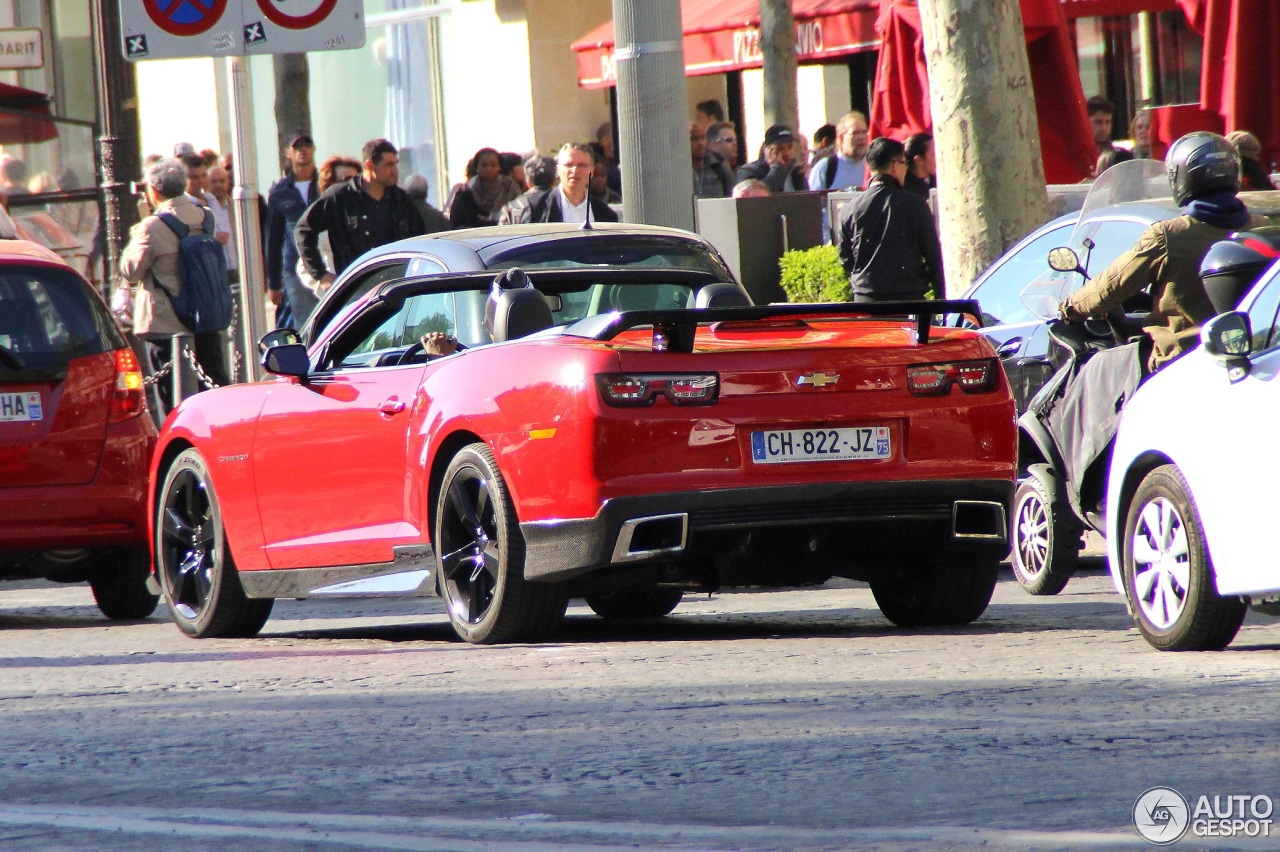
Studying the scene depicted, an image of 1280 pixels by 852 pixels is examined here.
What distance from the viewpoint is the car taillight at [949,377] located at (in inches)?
323

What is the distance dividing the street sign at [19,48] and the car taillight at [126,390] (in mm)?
8956

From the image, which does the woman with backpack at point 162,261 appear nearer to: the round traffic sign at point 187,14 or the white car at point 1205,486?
the round traffic sign at point 187,14

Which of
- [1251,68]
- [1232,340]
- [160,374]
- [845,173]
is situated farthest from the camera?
[845,173]

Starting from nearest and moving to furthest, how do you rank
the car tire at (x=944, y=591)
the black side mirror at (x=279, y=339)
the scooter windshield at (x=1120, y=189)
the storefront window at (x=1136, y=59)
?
the car tire at (x=944, y=591) < the black side mirror at (x=279, y=339) < the scooter windshield at (x=1120, y=189) < the storefront window at (x=1136, y=59)

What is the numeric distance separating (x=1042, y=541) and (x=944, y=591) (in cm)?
178

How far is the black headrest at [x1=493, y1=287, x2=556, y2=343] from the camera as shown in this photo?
8594 mm

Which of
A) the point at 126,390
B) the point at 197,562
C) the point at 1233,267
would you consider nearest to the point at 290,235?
the point at 126,390

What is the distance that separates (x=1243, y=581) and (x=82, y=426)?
587cm

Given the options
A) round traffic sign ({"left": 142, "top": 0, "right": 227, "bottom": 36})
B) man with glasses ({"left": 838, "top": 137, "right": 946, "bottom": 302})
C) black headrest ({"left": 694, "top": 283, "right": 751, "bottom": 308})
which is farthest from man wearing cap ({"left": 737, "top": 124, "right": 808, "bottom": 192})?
black headrest ({"left": 694, "top": 283, "right": 751, "bottom": 308})

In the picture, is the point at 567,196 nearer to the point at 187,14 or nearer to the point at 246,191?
the point at 246,191

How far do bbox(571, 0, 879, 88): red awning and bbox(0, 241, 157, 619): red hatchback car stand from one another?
14.1 m

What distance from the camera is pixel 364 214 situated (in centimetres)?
1603

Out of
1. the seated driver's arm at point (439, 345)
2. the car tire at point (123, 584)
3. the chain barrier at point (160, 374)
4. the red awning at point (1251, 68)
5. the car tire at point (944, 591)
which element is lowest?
the car tire at point (123, 584)

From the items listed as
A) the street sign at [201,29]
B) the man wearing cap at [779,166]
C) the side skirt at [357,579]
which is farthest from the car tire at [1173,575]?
the man wearing cap at [779,166]
